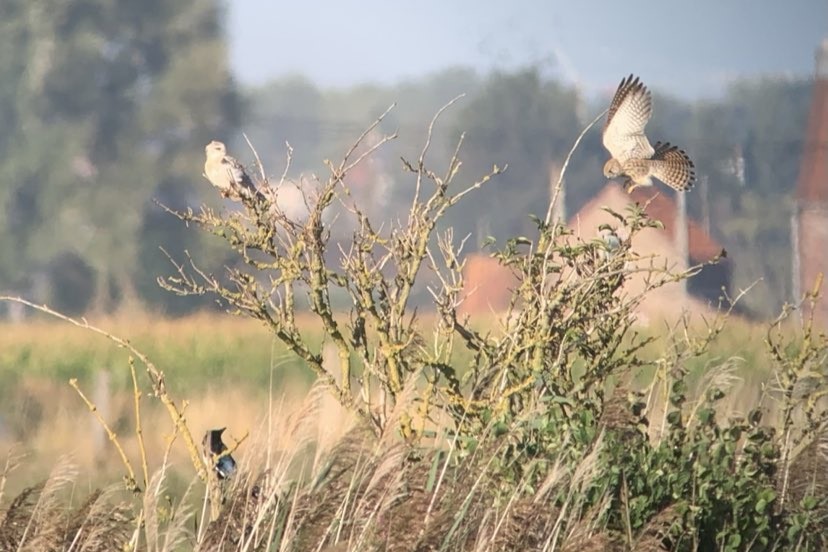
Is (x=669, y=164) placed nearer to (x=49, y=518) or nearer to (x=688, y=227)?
(x=49, y=518)

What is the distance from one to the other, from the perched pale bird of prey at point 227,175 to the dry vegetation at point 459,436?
0.08 m

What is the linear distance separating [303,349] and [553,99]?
13235 millimetres

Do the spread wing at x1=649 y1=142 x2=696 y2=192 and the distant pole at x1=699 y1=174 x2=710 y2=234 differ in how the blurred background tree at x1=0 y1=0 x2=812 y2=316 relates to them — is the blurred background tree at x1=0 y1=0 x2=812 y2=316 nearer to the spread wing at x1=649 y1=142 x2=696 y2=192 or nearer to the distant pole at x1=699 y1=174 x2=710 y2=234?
the distant pole at x1=699 y1=174 x2=710 y2=234

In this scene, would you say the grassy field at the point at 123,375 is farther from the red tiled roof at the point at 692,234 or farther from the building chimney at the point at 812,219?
the building chimney at the point at 812,219

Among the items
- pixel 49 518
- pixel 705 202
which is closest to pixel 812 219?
pixel 705 202

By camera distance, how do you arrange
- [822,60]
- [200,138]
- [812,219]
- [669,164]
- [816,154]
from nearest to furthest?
[669,164]
[822,60]
[812,219]
[816,154]
[200,138]

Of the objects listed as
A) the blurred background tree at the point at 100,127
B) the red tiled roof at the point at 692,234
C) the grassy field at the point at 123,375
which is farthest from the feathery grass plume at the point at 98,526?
the blurred background tree at the point at 100,127

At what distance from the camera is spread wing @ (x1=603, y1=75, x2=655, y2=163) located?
4160 millimetres

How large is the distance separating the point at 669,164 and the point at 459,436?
61.5 inches

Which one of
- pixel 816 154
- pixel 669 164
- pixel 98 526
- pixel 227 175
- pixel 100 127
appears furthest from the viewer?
pixel 100 127

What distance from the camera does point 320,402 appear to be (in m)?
2.64

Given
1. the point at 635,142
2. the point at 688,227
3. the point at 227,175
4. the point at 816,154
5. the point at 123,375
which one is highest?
the point at 816,154

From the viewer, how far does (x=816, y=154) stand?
13.9 metres

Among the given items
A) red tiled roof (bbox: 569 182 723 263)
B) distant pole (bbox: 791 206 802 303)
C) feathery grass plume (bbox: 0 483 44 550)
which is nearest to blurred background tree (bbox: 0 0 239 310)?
red tiled roof (bbox: 569 182 723 263)
